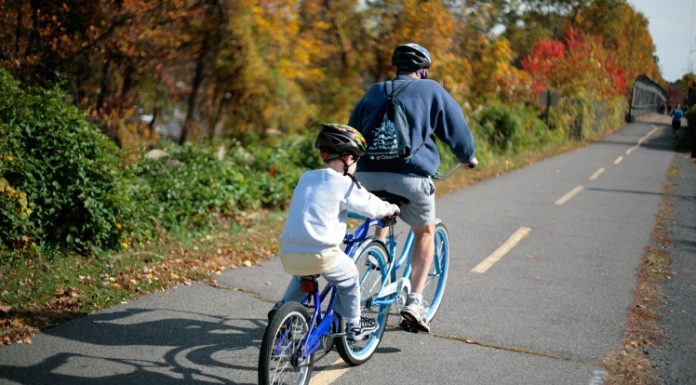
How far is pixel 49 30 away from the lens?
33.5 feet

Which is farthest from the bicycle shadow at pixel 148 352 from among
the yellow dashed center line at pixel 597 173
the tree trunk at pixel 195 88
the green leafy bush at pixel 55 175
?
Answer: the yellow dashed center line at pixel 597 173

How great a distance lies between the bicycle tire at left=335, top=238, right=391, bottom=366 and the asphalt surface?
11cm

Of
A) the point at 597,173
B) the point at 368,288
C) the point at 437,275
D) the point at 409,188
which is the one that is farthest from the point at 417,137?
the point at 597,173

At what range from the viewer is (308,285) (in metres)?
3.96

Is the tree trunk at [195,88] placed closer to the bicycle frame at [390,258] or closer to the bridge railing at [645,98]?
the bicycle frame at [390,258]

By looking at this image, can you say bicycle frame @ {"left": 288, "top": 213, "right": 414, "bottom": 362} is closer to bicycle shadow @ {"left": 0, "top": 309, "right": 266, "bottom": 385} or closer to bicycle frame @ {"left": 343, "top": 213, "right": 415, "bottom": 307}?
bicycle frame @ {"left": 343, "top": 213, "right": 415, "bottom": 307}

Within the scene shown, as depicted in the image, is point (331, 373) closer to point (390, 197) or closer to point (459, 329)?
point (390, 197)

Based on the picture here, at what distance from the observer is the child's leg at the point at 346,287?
4031 mm

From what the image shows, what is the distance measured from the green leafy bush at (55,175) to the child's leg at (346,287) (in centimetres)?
366

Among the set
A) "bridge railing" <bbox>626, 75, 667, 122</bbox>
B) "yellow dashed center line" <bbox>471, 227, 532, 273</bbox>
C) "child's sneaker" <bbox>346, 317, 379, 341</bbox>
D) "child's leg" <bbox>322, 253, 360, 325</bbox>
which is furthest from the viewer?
"bridge railing" <bbox>626, 75, 667, 122</bbox>

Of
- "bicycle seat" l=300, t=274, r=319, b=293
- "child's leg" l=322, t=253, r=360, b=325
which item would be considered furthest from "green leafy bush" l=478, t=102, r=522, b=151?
"bicycle seat" l=300, t=274, r=319, b=293

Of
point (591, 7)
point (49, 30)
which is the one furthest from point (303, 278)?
point (591, 7)

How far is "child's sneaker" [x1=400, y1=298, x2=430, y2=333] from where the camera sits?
16.4 ft

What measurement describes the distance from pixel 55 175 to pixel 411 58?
4.16 m
